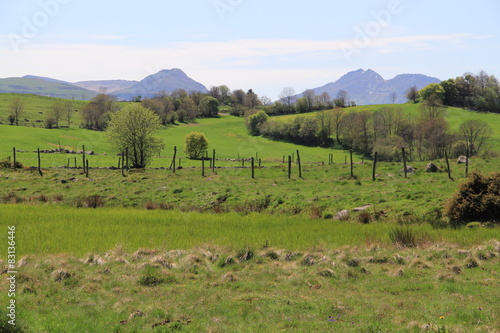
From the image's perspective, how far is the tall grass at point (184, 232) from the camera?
58.0 ft

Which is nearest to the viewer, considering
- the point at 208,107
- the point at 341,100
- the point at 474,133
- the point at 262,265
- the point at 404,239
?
the point at 262,265

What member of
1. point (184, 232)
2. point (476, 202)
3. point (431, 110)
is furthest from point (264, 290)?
point (431, 110)

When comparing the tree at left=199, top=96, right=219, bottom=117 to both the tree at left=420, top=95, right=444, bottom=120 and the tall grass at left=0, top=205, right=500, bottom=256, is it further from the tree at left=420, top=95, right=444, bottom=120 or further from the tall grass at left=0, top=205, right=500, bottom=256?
the tall grass at left=0, top=205, right=500, bottom=256

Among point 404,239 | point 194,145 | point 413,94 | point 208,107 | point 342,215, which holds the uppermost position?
point 413,94

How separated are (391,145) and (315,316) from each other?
94.3 m

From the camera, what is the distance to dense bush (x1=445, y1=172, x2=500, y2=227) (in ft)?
70.2

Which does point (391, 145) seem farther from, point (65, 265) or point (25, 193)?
point (65, 265)

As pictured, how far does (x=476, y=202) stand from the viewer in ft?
70.8

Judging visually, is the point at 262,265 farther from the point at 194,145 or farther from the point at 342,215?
the point at 194,145

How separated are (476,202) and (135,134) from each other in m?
56.1

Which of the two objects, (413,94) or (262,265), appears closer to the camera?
(262,265)

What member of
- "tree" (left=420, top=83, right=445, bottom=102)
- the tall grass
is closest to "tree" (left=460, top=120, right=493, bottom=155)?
"tree" (left=420, top=83, right=445, bottom=102)

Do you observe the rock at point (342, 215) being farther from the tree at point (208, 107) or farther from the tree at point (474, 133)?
the tree at point (208, 107)

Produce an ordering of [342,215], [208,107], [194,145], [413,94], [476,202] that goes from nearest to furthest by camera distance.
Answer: [476,202]
[342,215]
[194,145]
[413,94]
[208,107]
